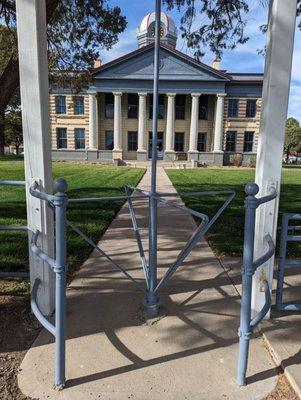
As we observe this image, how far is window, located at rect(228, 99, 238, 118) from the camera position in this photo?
137 feet

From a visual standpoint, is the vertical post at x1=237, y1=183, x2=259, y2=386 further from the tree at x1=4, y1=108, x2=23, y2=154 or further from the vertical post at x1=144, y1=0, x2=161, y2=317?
the tree at x1=4, y1=108, x2=23, y2=154

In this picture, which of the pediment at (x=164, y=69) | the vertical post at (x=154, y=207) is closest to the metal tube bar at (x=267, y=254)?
the vertical post at (x=154, y=207)

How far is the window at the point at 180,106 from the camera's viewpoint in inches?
1666

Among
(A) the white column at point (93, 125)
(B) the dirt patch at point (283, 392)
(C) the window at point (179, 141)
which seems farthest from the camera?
(C) the window at point (179, 141)

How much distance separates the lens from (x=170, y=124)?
3994 cm

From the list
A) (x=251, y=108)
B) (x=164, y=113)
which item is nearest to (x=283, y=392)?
(x=164, y=113)

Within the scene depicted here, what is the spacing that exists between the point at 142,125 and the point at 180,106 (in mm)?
5688

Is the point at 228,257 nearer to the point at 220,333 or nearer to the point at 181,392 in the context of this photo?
the point at 220,333

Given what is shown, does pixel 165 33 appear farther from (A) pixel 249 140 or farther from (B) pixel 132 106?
(A) pixel 249 140

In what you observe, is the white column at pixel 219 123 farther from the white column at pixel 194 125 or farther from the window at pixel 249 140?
the window at pixel 249 140

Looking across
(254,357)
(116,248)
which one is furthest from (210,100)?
(254,357)

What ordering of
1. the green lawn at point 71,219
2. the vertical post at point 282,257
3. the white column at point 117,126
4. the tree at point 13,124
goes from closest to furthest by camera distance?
the vertical post at point 282,257
the green lawn at point 71,219
the white column at point 117,126
the tree at point 13,124

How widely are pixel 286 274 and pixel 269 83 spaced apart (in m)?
2.64

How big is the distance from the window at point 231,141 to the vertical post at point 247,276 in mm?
41070
